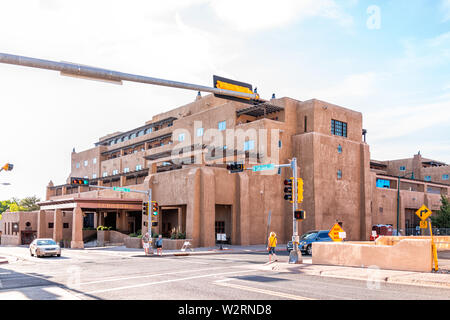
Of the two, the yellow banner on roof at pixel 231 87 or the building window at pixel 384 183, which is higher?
the yellow banner on roof at pixel 231 87

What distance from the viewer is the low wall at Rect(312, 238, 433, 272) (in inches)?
728

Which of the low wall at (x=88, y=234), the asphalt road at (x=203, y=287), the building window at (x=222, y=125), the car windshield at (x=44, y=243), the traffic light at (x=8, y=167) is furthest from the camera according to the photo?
the low wall at (x=88, y=234)

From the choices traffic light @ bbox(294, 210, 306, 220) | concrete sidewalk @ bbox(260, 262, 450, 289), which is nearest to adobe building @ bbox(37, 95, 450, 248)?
traffic light @ bbox(294, 210, 306, 220)

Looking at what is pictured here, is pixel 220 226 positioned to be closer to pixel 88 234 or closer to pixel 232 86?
pixel 88 234

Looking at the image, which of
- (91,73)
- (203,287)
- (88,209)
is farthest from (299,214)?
(88,209)

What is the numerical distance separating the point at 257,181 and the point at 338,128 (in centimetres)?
1501

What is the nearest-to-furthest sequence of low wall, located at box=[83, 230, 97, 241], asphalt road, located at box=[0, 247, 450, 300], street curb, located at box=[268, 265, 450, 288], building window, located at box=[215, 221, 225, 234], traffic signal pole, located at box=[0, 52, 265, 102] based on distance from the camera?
traffic signal pole, located at box=[0, 52, 265, 102] < asphalt road, located at box=[0, 247, 450, 300] < street curb, located at box=[268, 265, 450, 288] < building window, located at box=[215, 221, 225, 234] < low wall, located at box=[83, 230, 97, 241]

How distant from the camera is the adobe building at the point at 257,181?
45219 mm

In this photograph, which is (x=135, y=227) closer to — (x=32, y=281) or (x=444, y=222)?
(x=444, y=222)

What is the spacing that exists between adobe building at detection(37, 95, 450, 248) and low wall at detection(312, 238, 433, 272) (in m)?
21.6

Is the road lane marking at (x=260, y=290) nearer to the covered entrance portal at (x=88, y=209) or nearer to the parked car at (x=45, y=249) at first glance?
the parked car at (x=45, y=249)

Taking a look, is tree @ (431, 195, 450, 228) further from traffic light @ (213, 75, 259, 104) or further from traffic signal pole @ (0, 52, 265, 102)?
traffic signal pole @ (0, 52, 265, 102)

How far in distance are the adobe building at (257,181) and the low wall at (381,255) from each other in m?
21.6

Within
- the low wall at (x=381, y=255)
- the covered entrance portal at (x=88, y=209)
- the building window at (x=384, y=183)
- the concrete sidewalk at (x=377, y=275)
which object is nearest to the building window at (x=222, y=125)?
the covered entrance portal at (x=88, y=209)
